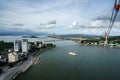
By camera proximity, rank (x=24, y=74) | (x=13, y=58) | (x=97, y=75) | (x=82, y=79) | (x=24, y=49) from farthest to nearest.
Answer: (x=24, y=49) → (x=13, y=58) → (x=24, y=74) → (x=97, y=75) → (x=82, y=79)

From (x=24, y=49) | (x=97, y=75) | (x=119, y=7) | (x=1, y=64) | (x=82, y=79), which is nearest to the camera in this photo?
(x=119, y=7)

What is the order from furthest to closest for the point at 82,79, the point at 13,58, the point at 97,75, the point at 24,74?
1. the point at 13,58
2. the point at 24,74
3. the point at 97,75
4. the point at 82,79

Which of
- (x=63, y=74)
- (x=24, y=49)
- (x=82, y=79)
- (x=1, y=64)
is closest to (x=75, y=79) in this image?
(x=82, y=79)

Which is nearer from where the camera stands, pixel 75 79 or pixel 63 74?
pixel 75 79

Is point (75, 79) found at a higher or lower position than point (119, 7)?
lower

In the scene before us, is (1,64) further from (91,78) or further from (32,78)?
(91,78)

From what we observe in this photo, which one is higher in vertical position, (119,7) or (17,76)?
(119,7)

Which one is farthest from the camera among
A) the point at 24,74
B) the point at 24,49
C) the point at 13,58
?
the point at 24,49

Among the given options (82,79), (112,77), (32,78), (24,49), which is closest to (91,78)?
(82,79)

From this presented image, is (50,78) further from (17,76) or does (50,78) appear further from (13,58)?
(13,58)
